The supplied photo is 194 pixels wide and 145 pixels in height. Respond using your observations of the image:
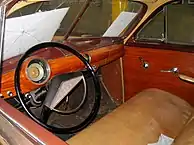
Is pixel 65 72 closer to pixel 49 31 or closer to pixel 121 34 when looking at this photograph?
pixel 49 31

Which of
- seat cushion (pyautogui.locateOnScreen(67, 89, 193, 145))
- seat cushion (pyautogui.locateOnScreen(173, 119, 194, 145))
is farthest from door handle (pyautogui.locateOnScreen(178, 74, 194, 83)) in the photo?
seat cushion (pyautogui.locateOnScreen(173, 119, 194, 145))

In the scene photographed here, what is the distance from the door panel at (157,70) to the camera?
2287 millimetres

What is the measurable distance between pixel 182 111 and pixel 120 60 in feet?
2.58

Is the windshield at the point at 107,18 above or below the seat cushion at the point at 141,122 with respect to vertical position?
above

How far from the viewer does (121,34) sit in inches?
105

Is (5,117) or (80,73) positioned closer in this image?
(5,117)

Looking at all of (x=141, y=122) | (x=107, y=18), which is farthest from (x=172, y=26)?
(x=141, y=122)

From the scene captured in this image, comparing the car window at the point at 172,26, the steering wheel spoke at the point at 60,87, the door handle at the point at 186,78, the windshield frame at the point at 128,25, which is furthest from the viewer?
the windshield frame at the point at 128,25

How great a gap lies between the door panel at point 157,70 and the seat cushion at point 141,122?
0.38ft

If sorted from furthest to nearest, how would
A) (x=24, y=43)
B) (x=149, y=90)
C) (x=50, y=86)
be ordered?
(x=149, y=90), (x=50, y=86), (x=24, y=43)

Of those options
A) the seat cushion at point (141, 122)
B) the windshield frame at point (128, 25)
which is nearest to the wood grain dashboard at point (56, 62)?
the windshield frame at point (128, 25)

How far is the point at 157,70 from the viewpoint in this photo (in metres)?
2.46

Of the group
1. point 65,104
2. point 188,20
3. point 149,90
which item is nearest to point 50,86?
point 65,104

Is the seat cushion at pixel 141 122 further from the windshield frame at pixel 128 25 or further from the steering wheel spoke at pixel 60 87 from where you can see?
the windshield frame at pixel 128 25
